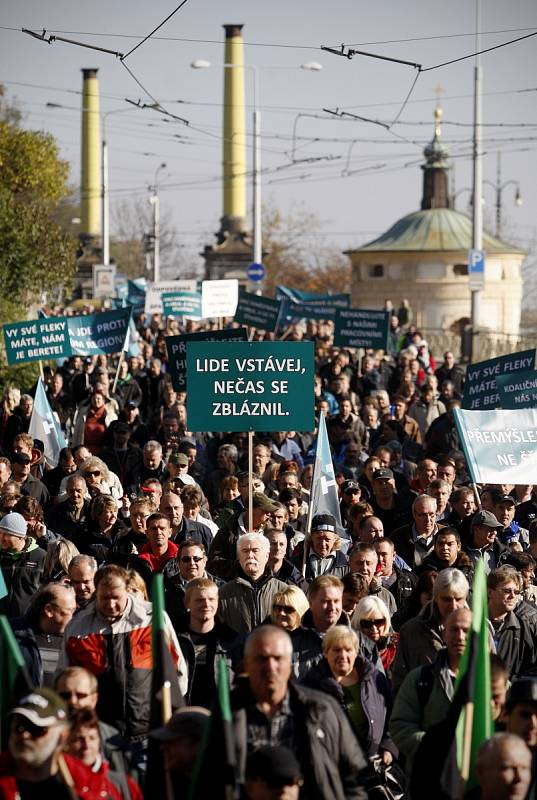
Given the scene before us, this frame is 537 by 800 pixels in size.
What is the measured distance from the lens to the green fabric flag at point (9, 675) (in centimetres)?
594

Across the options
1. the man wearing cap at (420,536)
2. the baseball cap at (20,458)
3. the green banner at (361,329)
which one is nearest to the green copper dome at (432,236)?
the green banner at (361,329)

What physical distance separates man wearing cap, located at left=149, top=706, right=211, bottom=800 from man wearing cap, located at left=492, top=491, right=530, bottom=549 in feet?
Answer: 18.9

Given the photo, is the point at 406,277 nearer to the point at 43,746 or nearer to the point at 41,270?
the point at 41,270

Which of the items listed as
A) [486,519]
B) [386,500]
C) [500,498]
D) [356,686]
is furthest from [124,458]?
[356,686]

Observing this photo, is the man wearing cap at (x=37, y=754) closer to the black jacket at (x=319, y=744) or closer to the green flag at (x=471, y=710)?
the black jacket at (x=319, y=744)

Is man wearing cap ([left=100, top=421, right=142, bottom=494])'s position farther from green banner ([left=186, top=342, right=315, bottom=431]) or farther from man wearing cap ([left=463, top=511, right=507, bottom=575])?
man wearing cap ([left=463, top=511, right=507, bottom=575])

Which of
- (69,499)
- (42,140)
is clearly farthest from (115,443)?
(42,140)

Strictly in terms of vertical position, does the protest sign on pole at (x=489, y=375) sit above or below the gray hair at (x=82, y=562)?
above

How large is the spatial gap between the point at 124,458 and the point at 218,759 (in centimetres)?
966

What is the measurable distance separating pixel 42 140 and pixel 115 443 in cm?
2096

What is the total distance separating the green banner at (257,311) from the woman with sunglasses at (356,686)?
16651mm

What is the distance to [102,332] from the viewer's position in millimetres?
21203

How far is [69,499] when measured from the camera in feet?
38.7

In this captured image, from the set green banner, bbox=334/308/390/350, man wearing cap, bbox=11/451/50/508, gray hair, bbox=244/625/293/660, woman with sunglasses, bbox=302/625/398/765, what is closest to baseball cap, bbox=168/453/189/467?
man wearing cap, bbox=11/451/50/508
